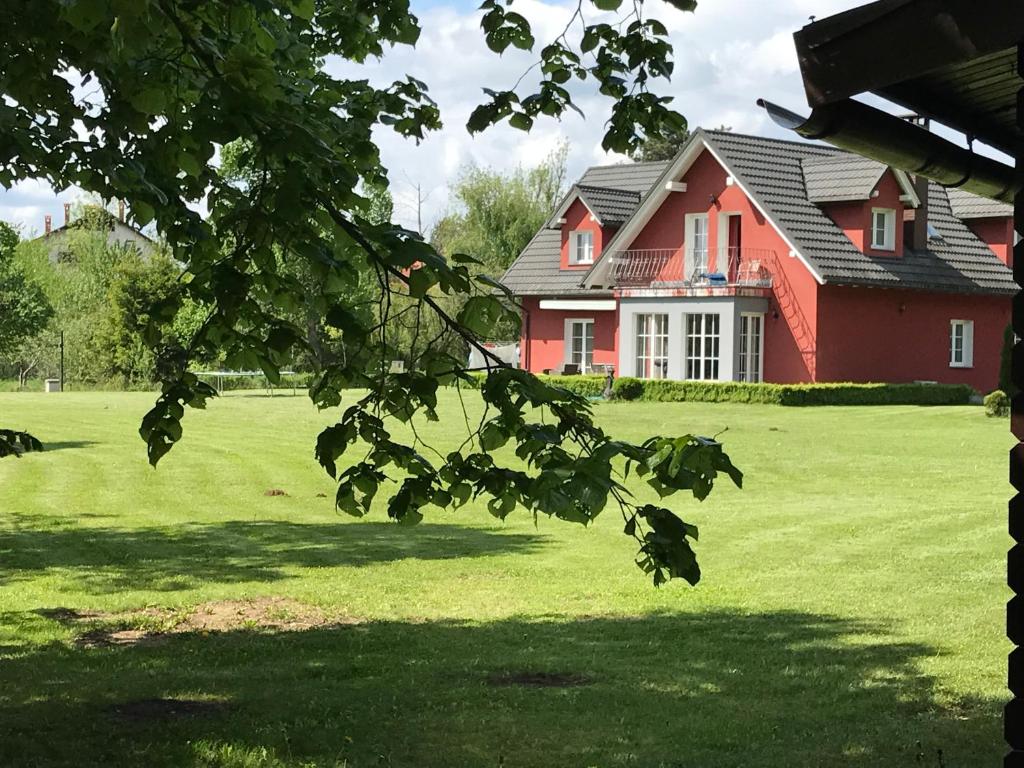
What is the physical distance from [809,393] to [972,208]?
11.6m

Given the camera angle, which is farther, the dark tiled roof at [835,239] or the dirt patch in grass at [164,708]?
the dark tiled roof at [835,239]

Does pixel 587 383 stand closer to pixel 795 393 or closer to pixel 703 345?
pixel 703 345

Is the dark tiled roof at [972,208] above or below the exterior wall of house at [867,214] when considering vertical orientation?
above

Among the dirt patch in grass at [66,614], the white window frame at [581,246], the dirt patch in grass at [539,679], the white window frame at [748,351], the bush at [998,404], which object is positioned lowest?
the dirt patch in grass at [66,614]

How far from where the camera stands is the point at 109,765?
6102mm

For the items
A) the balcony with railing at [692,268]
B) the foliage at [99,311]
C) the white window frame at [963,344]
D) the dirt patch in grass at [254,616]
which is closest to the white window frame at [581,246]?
the balcony with railing at [692,268]

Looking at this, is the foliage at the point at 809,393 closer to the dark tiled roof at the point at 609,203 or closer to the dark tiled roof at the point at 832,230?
the dark tiled roof at the point at 832,230

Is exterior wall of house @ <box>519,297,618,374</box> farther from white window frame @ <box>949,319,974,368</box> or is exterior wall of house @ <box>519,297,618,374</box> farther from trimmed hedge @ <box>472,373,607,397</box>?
white window frame @ <box>949,319,974,368</box>

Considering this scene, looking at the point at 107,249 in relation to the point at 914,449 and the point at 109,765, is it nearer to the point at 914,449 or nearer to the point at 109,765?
the point at 914,449

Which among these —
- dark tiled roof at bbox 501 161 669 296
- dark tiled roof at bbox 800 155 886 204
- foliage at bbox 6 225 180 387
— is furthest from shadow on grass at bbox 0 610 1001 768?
dark tiled roof at bbox 501 161 669 296

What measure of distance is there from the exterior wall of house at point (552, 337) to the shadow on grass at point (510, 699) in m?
32.0

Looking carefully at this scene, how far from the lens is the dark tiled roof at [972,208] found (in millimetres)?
39500

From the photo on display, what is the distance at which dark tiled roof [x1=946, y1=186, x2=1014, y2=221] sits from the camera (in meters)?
39.5

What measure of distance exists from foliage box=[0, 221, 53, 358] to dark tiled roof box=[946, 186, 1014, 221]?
25.9 metres
